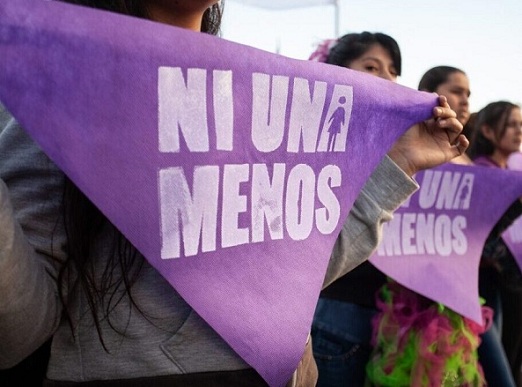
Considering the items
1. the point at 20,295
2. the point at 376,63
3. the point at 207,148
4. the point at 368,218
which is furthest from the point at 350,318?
the point at 20,295

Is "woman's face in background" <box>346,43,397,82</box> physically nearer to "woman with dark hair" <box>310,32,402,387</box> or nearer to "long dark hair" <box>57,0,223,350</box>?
"woman with dark hair" <box>310,32,402,387</box>

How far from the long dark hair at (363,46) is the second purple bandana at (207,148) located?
34.8 inches

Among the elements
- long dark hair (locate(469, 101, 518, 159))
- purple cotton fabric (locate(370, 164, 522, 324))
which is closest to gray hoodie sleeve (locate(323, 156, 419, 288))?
purple cotton fabric (locate(370, 164, 522, 324))

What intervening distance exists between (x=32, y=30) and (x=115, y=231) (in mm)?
224

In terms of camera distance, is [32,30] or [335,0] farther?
[335,0]

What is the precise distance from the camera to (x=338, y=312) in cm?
155

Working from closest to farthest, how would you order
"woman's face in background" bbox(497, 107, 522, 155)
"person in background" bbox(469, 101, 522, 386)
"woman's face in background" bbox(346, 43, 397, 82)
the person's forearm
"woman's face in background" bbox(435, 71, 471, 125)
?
1. the person's forearm
2. "woman's face in background" bbox(346, 43, 397, 82)
3. "person in background" bbox(469, 101, 522, 386)
4. "woman's face in background" bbox(435, 71, 471, 125)
5. "woman's face in background" bbox(497, 107, 522, 155)

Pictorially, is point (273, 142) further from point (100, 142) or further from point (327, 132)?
point (100, 142)

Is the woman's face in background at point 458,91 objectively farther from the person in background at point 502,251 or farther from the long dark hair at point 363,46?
the long dark hair at point 363,46

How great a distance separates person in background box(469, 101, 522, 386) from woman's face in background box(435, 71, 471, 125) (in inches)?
8.4

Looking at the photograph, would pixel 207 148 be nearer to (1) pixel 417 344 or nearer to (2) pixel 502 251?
(1) pixel 417 344

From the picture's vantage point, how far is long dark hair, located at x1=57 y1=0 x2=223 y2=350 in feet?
2.11

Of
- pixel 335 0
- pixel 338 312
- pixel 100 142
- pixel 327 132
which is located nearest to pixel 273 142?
pixel 327 132

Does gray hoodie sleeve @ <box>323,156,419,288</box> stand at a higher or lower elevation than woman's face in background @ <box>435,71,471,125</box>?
lower
